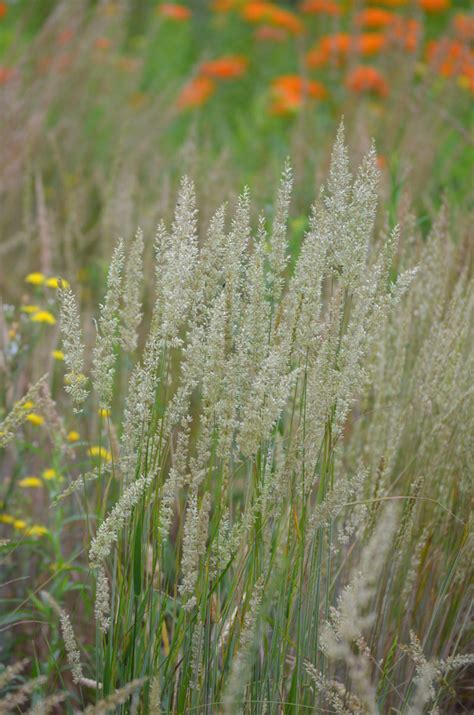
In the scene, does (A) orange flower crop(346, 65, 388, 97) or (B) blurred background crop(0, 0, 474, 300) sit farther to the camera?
(A) orange flower crop(346, 65, 388, 97)

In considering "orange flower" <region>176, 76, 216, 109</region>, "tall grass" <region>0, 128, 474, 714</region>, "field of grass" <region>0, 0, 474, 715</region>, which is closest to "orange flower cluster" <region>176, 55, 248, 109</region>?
"orange flower" <region>176, 76, 216, 109</region>

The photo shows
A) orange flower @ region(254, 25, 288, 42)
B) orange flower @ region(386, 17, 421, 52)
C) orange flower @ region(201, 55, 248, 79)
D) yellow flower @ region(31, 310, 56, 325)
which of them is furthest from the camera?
orange flower @ region(254, 25, 288, 42)

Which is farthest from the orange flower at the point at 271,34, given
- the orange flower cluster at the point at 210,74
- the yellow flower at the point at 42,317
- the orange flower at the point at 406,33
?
the yellow flower at the point at 42,317

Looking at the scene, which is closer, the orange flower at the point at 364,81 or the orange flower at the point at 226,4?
the orange flower at the point at 364,81

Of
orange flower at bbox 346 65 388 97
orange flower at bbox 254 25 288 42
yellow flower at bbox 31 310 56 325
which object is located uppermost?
orange flower at bbox 346 65 388 97

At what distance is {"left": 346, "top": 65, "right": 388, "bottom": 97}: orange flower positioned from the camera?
4531 millimetres

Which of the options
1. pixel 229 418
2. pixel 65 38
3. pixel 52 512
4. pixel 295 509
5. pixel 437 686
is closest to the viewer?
pixel 229 418

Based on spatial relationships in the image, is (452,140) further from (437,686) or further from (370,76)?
(437,686)

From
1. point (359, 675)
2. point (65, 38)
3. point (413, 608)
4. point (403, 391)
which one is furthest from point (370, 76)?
point (359, 675)

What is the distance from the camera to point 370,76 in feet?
17.3

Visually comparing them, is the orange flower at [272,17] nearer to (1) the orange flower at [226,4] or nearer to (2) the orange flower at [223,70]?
(1) the orange flower at [226,4]

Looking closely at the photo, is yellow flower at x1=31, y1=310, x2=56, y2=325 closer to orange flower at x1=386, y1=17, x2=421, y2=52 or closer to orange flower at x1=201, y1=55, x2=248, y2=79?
orange flower at x1=386, y1=17, x2=421, y2=52

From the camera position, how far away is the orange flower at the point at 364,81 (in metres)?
4.53

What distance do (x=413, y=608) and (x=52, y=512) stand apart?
40.1 inches
